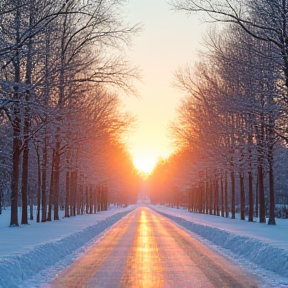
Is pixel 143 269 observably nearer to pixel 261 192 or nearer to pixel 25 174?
pixel 25 174

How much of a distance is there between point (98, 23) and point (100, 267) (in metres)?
15.8

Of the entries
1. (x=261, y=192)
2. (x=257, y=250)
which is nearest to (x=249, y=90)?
(x=261, y=192)

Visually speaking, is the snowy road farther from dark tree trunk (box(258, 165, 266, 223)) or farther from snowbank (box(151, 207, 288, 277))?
dark tree trunk (box(258, 165, 266, 223))

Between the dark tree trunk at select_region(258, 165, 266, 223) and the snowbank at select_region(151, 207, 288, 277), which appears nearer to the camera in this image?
the snowbank at select_region(151, 207, 288, 277)

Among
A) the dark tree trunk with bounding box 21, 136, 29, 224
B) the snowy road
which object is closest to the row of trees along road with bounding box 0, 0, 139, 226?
the dark tree trunk with bounding box 21, 136, 29, 224

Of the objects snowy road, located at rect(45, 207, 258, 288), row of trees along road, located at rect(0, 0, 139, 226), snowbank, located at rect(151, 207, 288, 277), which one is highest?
row of trees along road, located at rect(0, 0, 139, 226)

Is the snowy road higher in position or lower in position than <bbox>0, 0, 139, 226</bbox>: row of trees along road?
lower

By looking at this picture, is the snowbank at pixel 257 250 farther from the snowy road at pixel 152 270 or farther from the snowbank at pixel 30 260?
the snowbank at pixel 30 260

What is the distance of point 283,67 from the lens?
814 inches

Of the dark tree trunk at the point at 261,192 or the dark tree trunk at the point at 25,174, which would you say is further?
the dark tree trunk at the point at 261,192

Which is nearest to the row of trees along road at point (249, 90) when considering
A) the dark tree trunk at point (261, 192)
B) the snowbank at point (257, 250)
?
the dark tree trunk at point (261, 192)

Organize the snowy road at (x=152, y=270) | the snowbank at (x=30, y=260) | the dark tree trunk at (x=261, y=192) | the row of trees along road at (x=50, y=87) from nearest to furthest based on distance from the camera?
the snowbank at (x=30, y=260)
the snowy road at (x=152, y=270)
the row of trees along road at (x=50, y=87)
the dark tree trunk at (x=261, y=192)

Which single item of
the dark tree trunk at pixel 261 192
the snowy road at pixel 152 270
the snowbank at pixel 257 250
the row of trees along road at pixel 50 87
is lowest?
the snowy road at pixel 152 270

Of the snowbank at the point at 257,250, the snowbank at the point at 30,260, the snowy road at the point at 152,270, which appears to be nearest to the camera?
the snowbank at the point at 30,260
